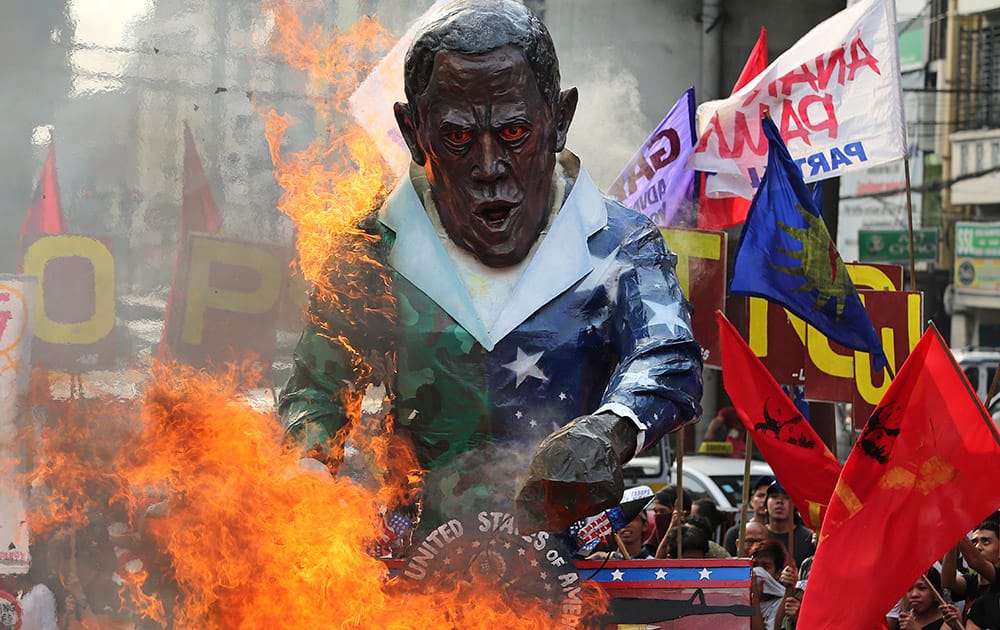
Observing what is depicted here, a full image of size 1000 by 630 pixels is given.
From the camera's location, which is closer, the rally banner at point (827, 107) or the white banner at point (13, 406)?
the white banner at point (13, 406)

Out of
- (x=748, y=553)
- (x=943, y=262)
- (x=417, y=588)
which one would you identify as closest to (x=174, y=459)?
(x=417, y=588)

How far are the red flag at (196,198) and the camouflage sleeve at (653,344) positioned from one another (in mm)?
2663

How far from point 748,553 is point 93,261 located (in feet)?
13.1

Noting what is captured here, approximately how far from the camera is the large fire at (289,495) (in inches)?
150

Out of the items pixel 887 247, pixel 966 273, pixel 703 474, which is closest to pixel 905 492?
pixel 703 474

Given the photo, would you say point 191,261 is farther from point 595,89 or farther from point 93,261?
point 595,89

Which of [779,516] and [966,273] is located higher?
[779,516]

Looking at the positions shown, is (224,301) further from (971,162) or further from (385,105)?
(971,162)

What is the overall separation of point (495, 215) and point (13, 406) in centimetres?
288

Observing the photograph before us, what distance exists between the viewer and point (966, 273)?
3594 cm

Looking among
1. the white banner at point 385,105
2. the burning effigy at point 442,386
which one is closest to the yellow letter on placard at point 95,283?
the white banner at point 385,105

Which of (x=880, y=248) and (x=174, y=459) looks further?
(x=880, y=248)

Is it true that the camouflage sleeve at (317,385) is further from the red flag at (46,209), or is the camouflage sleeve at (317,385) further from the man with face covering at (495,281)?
the red flag at (46,209)

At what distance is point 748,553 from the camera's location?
Answer: 8.33m
